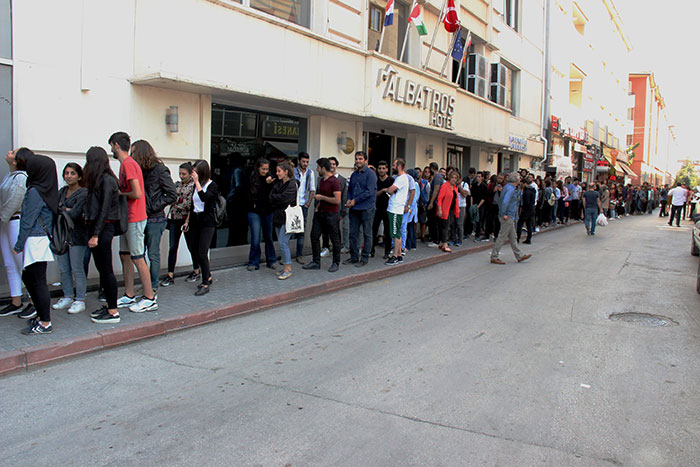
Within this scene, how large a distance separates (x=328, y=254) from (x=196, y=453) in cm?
814

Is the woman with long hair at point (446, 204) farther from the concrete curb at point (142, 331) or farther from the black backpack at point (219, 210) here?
the black backpack at point (219, 210)

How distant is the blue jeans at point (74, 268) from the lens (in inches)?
250

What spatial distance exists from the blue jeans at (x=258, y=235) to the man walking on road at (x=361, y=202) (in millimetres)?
1473

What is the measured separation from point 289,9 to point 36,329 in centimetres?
801

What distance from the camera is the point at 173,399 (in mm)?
4297

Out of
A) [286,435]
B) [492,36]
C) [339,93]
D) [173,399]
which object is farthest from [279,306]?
[492,36]

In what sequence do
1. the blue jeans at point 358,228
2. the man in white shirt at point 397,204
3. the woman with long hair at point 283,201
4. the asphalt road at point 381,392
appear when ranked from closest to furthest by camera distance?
the asphalt road at point 381,392 < the woman with long hair at point 283,201 < the blue jeans at point 358,228 < the man in white shirt at point 397,204

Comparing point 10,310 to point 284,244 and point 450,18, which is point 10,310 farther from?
point 450,18

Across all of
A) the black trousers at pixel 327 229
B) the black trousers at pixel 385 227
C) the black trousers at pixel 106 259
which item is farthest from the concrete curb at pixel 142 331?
the black trousers at pixel 385 227

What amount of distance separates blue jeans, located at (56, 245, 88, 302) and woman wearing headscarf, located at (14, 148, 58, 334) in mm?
614

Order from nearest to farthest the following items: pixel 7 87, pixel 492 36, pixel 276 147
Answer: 1. pixel 7 87
2. pixel 276 147
3. pixel 492 36

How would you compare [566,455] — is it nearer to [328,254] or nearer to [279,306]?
[279,306]

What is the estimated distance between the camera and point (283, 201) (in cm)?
860

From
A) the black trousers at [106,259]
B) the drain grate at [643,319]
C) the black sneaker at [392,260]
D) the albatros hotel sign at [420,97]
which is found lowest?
the drain grate at [643,319]
